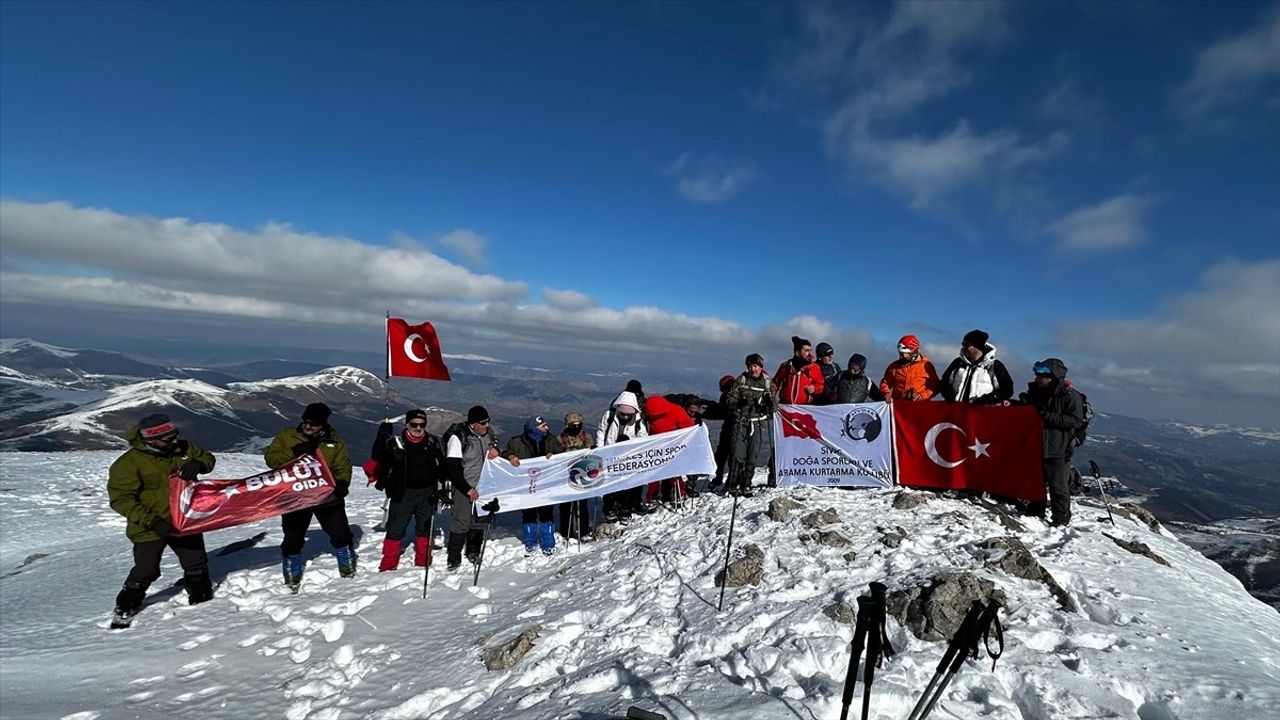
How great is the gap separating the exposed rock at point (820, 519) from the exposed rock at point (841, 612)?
2.53 m

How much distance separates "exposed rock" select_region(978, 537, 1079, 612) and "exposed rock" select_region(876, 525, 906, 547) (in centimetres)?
112

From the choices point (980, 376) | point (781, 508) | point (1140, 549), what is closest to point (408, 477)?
point (781, 508)

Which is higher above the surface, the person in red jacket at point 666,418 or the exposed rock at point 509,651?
the person in red jacket at point 666,418

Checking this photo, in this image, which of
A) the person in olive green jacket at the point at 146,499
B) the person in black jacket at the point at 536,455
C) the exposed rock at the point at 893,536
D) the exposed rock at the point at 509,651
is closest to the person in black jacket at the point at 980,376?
the exposed rock at the point at 893,536

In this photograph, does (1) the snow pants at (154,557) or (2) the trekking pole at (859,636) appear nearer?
(2) the trekking pole at (859,636)

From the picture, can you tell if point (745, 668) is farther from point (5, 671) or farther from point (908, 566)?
point (5, 671)

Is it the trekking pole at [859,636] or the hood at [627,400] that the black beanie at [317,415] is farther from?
the trekking pole at [859,636]

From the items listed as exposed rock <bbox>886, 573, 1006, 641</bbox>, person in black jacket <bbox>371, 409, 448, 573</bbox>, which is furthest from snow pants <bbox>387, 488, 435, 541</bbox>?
exposed rock <bbox>886, 573, 1006, 641</bbox>

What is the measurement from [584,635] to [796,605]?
2.78m

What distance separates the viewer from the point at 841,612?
625cm

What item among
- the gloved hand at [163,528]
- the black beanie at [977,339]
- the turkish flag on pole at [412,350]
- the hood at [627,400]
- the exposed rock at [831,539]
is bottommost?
the gloved hand at [163,528]

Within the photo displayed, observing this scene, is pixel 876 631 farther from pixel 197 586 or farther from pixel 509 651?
pixel 197 586

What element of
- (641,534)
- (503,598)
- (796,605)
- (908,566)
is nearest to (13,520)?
(503,598)

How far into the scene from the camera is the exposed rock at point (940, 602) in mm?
5801
